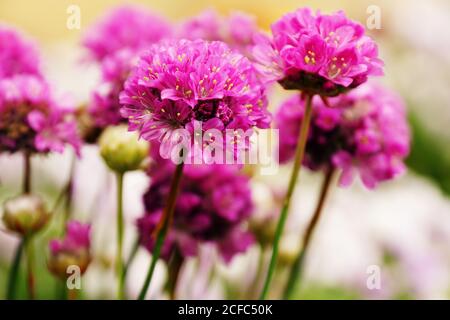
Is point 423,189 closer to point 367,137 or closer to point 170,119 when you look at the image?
point 367,137

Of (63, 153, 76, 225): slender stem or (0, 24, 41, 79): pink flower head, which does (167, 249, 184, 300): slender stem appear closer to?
(63, 153, 76, 225): slender stem

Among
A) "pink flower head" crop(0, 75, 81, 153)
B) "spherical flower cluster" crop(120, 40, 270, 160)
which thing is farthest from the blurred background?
"spherical flower cluster" crop(120, 40, 270, 160)

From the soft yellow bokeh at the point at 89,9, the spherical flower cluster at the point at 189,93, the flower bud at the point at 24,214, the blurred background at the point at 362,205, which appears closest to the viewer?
the spherical flower cluster at the point at 189,93

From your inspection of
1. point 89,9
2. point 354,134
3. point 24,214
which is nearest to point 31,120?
point 24,214

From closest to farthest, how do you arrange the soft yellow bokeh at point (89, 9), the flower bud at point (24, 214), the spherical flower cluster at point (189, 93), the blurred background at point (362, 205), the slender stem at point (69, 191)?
the spherical flower cluster at point (189, 93) < the flower bud at point (24, 214) < the slender stem at point (69, 191) < the blurred background at point (362, 205) < the soft yellow bokeh at point (89, 9)

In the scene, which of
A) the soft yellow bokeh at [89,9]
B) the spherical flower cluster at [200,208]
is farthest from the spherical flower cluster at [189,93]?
the soft yellow bokeh at [89,9]

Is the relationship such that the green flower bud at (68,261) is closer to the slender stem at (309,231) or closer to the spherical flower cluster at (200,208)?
the spherical flower cluster at (200,208)
